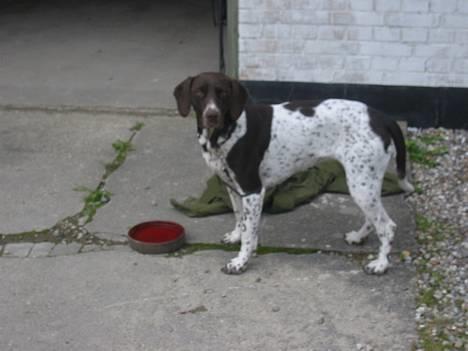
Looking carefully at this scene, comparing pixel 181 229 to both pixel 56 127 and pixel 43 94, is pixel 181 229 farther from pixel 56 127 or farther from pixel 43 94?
pixel 43 94

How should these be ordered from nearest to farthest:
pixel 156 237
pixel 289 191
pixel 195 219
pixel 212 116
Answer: pixel 212 116
pixel 156 237
pixel 195 219
pixel 289 191

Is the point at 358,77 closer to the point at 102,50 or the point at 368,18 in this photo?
the point at 368,18

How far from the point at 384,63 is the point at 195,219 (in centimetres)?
261

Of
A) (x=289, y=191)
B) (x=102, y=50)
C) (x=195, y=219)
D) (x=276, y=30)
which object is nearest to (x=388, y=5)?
(x=276, y=30)

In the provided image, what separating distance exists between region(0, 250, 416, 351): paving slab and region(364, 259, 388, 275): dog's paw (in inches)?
1.8

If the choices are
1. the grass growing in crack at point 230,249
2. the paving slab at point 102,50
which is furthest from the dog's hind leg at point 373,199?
the paving slab at point 102,50

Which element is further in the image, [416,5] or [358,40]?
[358,40]

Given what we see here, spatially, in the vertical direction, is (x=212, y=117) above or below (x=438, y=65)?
above

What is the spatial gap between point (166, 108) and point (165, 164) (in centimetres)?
137

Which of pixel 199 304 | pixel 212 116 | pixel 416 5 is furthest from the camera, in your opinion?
pixel 416 5

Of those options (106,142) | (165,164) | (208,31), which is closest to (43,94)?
(106,142)

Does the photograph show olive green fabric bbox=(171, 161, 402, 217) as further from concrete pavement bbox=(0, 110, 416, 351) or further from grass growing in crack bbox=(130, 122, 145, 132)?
grass growing in crack bbox=(130, 122, 145, 132)

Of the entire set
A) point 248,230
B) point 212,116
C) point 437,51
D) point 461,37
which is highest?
point 212,116

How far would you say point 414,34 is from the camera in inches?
301
